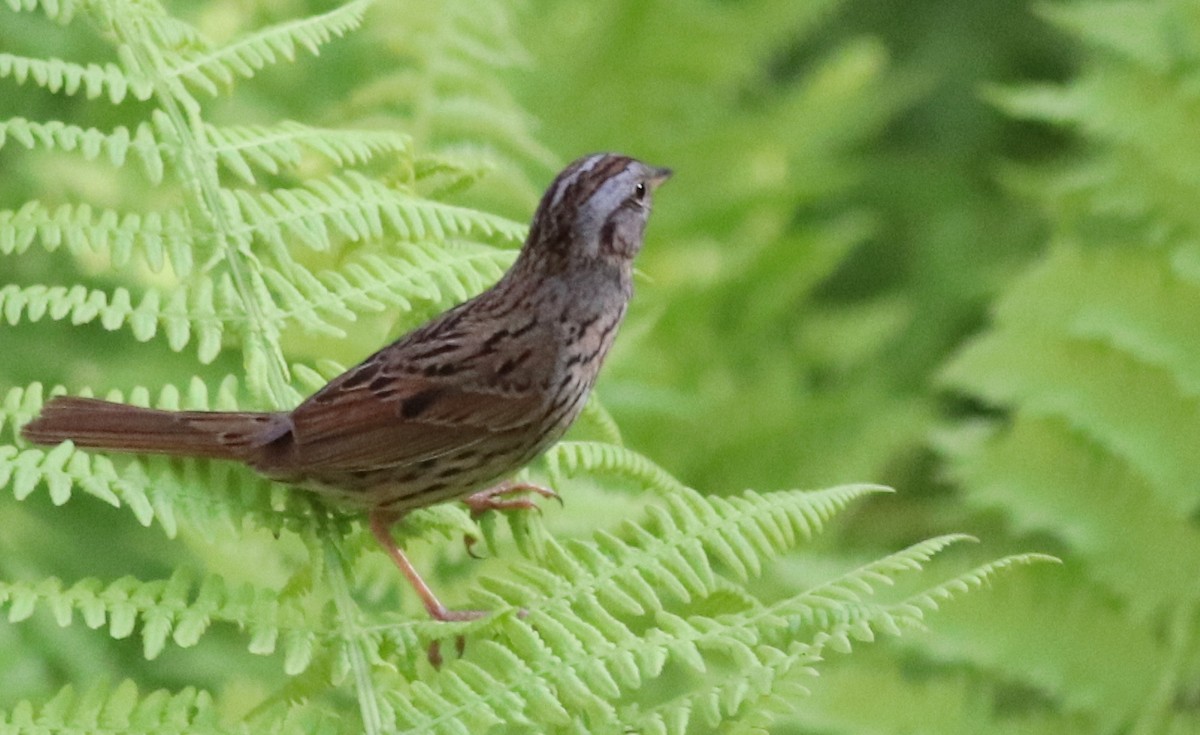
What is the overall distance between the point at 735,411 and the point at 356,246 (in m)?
1.55

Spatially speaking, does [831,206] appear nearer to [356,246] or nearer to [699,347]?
[699,347]

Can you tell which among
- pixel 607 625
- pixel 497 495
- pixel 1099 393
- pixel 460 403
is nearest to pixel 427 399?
pixel 460 403

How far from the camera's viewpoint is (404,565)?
2.49 meters

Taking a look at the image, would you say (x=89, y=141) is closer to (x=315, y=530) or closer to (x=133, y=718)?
(x=315, y=530)

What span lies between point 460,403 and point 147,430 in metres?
0.56

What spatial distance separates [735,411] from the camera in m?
4.17

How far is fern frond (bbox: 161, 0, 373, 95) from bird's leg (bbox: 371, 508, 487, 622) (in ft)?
2.63

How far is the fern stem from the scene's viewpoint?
6.68ft

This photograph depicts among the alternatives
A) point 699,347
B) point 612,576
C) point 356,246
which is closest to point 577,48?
point 699,347

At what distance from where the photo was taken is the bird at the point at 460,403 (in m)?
2.34

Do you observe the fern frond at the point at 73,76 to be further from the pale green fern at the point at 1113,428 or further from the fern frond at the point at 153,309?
the pale green fern at the point at 1113,428

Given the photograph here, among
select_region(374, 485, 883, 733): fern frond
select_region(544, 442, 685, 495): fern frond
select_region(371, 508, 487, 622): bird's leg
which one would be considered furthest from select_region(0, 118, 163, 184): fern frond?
select_region(374, 485, 883, 733): fern frond

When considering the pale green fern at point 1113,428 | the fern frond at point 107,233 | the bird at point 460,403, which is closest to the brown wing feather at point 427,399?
the bird at point 460,403

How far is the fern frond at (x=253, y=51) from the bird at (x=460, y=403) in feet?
1.62
